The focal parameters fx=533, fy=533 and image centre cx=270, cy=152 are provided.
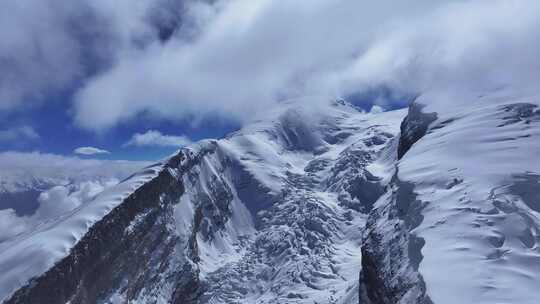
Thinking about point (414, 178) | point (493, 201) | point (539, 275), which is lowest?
point (539, 275)

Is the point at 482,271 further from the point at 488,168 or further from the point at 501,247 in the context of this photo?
the point at 488,168

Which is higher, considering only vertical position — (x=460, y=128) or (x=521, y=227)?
(x=460, y=128)

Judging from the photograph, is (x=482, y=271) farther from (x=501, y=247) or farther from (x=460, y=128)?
(x=460, y=128)

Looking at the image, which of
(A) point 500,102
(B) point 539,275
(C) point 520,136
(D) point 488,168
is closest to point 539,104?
(A) point 500,102

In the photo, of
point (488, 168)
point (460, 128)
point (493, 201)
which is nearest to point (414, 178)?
point (488, 168)

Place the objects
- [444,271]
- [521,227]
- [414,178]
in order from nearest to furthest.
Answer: [444,271] < [521,227] < [414,178]

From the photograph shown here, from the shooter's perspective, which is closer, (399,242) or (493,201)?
(493,201)

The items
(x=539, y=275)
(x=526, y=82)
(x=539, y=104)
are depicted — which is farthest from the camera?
(x=526, y=82)
